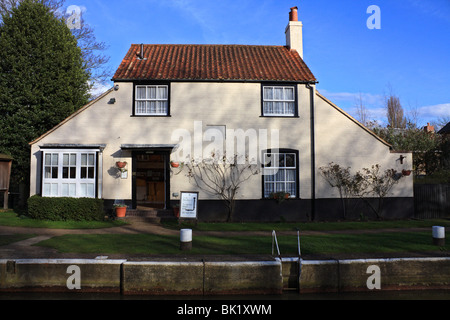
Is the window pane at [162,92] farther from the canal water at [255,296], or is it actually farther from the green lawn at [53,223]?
the canal water at [255,296]

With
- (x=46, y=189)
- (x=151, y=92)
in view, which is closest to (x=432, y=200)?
(x=151, y=92)

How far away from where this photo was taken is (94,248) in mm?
8438

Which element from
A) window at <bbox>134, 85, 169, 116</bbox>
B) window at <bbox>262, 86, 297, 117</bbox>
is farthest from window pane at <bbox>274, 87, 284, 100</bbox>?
window at <bbox>134, 85, 169, 116</bbox>

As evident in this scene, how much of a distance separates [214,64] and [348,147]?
721cm

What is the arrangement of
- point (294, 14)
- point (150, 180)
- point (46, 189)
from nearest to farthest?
1. point (46, 189)
2. point (150, 180)
3. point (294, 14)

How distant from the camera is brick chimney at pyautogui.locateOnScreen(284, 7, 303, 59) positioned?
1706 cm

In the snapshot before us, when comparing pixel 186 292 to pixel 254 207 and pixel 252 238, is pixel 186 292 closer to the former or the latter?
pixel 252 238

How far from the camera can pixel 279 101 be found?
14.8 metres

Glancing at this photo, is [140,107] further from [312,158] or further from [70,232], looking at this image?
[312,158]

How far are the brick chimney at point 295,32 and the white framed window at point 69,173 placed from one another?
36.6 ft

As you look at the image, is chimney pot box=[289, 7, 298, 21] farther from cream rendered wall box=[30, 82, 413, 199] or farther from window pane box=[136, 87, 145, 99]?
window pane box=[136, 87, 145, 99]

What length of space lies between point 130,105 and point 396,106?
34.3 metres

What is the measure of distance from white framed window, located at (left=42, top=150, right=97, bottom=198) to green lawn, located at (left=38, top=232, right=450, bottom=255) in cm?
384
